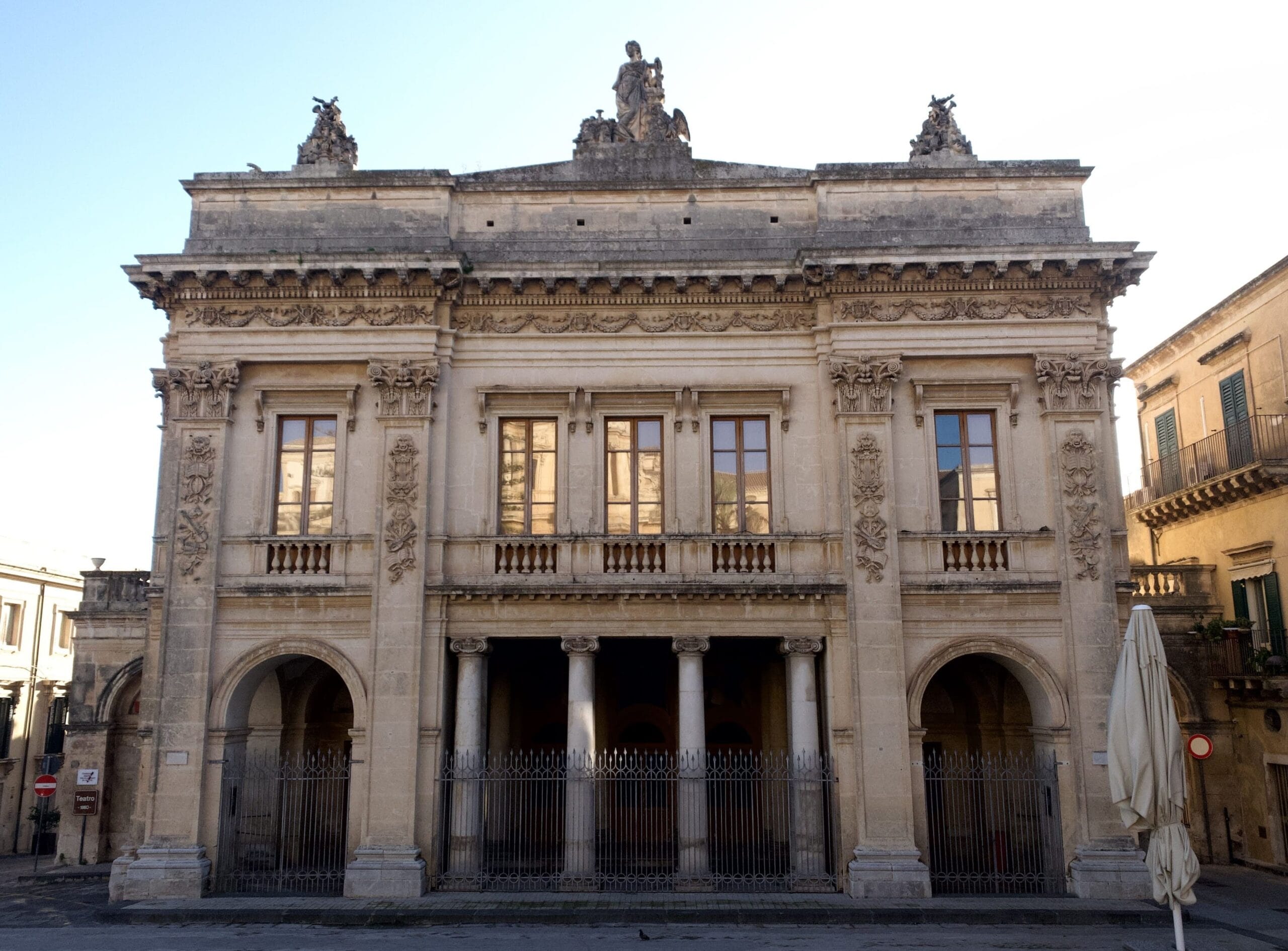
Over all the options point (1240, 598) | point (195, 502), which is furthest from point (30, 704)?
point (1240, 598)

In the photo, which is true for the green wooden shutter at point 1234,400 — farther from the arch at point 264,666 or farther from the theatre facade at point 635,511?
the arch at point 264,666

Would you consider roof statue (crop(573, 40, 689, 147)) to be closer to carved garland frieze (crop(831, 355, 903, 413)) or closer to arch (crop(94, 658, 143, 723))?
carved garland frieze (crop(831, 355, 903, 413))

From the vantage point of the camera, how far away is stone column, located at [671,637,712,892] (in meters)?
17.2

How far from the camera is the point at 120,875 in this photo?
1723 centimetres

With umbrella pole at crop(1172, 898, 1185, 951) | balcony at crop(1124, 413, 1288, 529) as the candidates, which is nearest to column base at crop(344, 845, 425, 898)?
umbrella pole at crop(1172, 898, 1185, 951)

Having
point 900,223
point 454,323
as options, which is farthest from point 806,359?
point 454,323

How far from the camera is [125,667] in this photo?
928 inches

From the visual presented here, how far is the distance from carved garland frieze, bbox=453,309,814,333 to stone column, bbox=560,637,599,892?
224 inches

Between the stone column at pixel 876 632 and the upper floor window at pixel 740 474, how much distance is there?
146 centimetres

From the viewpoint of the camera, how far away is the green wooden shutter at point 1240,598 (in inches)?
881

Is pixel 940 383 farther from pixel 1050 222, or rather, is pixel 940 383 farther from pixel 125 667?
pixel 125 667

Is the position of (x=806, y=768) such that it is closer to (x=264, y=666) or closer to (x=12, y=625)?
(x=264, y=666)

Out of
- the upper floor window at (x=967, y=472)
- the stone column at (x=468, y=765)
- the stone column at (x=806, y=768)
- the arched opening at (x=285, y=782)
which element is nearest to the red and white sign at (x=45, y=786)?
the arched opening at (x=285, y=782)

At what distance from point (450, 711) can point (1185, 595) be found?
16.2 meters
